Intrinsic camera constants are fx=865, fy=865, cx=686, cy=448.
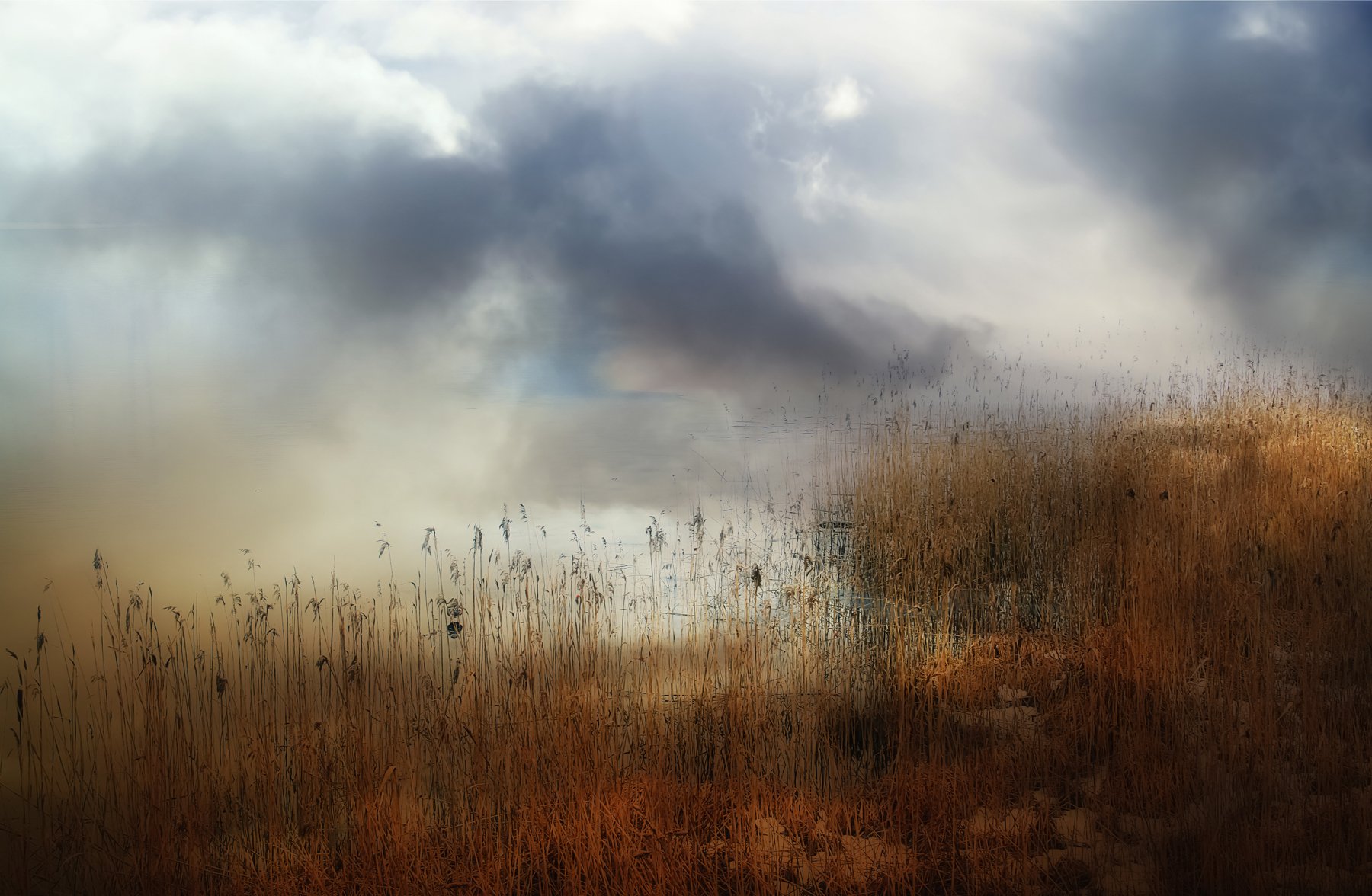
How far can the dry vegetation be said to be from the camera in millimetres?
2938

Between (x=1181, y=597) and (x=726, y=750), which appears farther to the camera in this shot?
(x=1181, y=597)

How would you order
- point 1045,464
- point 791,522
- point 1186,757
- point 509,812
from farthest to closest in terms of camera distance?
point 1045,464 < point 791,522 < point 1186,757 < point 509,812

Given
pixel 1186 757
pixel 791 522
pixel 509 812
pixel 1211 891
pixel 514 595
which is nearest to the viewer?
pixel 1211 891

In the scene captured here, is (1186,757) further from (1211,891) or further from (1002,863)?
(1002,863)

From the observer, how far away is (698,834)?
3.18 m

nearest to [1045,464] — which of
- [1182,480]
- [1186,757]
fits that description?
[1182,480]

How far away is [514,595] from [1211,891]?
275 centimetres

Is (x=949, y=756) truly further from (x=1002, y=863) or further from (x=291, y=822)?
(x=291, y=822)

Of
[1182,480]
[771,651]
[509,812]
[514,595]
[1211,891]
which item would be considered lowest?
[1211,891]

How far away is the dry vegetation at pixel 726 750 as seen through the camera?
2938 millimetres

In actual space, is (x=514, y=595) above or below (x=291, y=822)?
above

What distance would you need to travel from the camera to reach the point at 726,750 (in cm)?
377

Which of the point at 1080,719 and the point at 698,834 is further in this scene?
the point at 1080,719

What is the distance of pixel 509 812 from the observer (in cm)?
315
